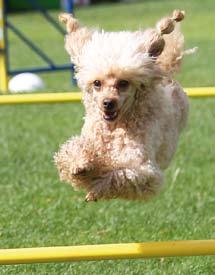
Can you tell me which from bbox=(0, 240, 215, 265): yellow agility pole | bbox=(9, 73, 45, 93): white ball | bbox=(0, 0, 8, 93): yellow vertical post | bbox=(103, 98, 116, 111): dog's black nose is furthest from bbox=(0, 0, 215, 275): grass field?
bbox=(103, 98, 116, 111): dog's black nose

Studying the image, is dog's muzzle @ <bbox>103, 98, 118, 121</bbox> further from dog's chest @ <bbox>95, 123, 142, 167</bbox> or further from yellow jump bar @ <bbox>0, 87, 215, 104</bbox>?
yellow jump bar @ <bbox>0, 87, 215, 104</bbox>

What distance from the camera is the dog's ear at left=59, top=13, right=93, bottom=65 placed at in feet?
15.7

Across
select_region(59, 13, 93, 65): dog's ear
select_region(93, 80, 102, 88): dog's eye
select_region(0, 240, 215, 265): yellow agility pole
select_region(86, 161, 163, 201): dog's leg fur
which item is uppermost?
select_region(59, 13, 93, 65): dog's ear

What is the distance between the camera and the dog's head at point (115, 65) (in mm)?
4504

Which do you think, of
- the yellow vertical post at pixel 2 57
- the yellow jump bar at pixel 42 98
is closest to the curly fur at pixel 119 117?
the yellow jump bar at pixel 42 98

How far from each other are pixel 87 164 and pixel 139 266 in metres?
1.38

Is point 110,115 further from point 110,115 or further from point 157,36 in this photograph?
point 157,36

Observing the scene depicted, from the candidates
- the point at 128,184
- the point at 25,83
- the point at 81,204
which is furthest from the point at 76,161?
the point at 25,83

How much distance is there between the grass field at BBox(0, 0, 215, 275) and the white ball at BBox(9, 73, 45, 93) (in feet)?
1.38

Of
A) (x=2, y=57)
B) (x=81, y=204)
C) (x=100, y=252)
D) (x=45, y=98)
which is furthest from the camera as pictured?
(x=2, y=57)

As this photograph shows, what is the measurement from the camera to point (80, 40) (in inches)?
188

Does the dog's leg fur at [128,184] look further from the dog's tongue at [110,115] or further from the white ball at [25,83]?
the white ball at [25,83]

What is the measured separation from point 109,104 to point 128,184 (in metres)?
0.41

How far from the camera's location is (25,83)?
1206 cm
